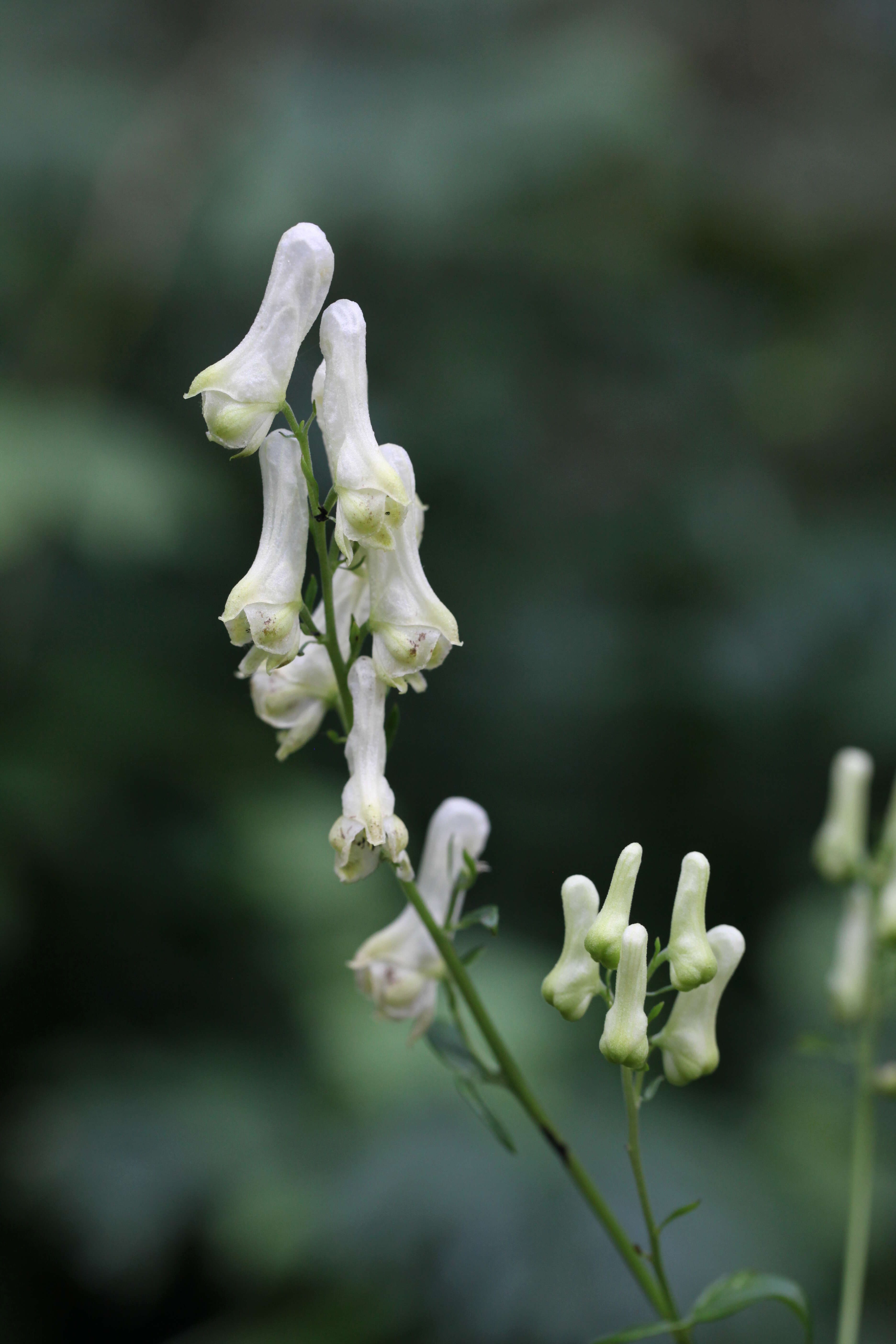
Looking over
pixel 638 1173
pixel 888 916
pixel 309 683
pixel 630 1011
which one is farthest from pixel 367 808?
pixel 888 916

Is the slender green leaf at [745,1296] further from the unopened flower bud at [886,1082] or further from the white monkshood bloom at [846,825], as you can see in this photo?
the white monkshood bloom at [846,825]

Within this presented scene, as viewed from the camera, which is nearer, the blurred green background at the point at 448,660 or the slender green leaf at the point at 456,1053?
the slender green leaf at the point at 456,1053

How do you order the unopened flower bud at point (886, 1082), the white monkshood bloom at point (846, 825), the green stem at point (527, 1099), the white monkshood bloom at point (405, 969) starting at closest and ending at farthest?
the green stem at point (527, 1099), the white monkshood bloom at point (405, 969), the unopened flower bud at point (886, 1082), the white monkshood bloom at point (846, 825)

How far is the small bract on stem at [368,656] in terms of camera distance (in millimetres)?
1070

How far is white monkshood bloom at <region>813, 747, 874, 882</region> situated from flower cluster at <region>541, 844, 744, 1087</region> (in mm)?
606

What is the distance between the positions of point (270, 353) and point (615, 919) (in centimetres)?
59

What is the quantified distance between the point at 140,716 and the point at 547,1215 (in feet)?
6.56

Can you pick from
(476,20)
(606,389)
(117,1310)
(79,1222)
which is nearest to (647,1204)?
(79,1222)

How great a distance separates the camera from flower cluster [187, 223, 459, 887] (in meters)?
1.06

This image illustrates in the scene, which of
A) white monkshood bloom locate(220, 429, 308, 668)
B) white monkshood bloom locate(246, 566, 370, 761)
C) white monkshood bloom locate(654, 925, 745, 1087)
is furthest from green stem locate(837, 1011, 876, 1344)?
white monkshood bloom locate(220, 429, 308, 668)

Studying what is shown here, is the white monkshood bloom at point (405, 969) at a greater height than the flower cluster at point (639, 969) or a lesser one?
lesser

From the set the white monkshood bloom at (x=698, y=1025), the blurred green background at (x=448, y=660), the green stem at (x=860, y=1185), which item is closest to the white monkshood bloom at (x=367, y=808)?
the white monkshood bloom at (x=698, y=1025)

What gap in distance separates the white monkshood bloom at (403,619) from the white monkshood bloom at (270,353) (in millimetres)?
129

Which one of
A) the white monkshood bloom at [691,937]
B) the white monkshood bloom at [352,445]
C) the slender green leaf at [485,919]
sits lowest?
the slender green leaf at [485,919]
